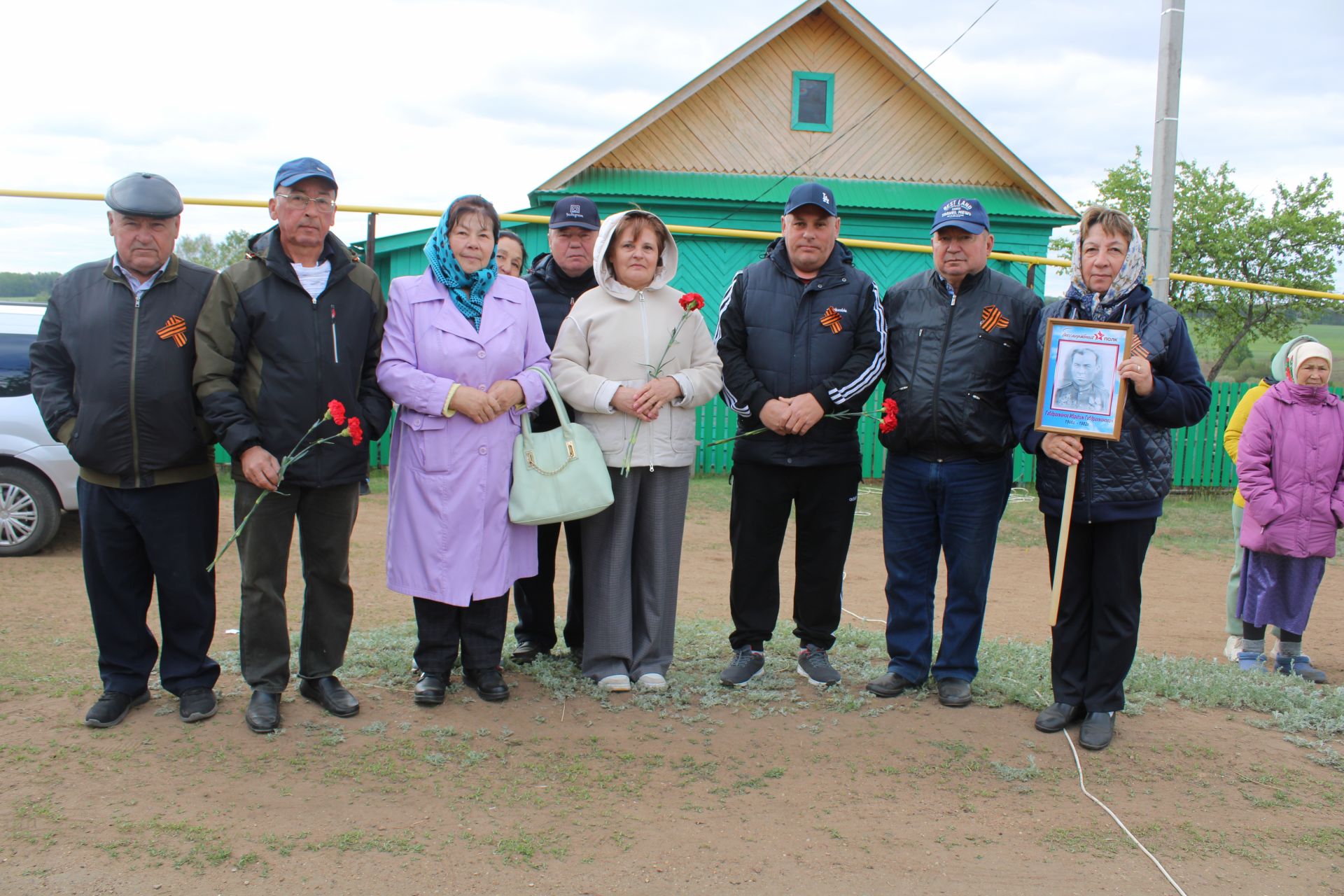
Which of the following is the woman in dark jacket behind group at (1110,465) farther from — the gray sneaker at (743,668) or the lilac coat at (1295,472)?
the lilac coat at (1295,472)

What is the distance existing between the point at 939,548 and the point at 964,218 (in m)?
1.52

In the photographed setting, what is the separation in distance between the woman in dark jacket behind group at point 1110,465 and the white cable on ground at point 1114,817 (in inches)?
3.1

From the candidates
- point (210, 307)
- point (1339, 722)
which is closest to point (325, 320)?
point (210, 307)

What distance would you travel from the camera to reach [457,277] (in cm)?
429

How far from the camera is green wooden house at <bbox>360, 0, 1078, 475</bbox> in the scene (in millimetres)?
15008

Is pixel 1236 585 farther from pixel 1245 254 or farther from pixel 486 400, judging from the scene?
pixel 1245 254

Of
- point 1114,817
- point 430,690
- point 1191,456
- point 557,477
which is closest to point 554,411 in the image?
point 557,477

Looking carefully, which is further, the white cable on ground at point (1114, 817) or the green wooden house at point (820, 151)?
the green wooden house at point (820, 151)

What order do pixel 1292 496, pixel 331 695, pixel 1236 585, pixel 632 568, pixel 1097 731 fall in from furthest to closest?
1. pixel 1236 585
2. pixel 1292 496
3. pixel 632 568
4. pixel 331 695
5. pixel 1097 731

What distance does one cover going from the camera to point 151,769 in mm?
3717

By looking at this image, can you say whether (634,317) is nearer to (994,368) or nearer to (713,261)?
(994,368)

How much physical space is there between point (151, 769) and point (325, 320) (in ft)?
5.83

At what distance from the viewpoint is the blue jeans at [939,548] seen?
14.7 ft

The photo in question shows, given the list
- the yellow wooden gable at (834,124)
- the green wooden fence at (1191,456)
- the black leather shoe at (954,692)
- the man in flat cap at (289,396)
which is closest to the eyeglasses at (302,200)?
the man in flat cap at (289,396)
